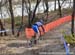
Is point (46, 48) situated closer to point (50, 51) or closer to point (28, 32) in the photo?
point (50, 51)

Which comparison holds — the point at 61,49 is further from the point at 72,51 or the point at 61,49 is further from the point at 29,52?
the point at 29,52

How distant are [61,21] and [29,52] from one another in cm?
1749

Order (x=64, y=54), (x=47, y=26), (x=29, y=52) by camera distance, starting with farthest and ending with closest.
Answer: (x=47, y=26) → (x=29, y=52) → (x=64, y=54)

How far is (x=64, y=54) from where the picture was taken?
1062cm

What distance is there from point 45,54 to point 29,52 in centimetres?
83

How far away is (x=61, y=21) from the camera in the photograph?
2858 centimetres

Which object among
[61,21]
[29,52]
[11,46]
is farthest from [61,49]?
[61,21]

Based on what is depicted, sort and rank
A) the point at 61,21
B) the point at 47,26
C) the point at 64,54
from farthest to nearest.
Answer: the point at 61,21 < the point at 47,26 < the point at 64,54

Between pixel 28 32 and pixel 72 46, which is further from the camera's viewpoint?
pixel 28 32

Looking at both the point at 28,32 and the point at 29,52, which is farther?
the point at 28,32

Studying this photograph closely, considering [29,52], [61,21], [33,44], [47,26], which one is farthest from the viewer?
[61,21]

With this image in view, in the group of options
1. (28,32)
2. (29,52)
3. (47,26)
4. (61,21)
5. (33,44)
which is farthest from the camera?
(61,21)

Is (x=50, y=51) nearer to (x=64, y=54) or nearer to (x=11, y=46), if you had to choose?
(x=64, y=54)

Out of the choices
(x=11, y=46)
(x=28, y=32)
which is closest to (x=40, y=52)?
(x=11, y=46)
